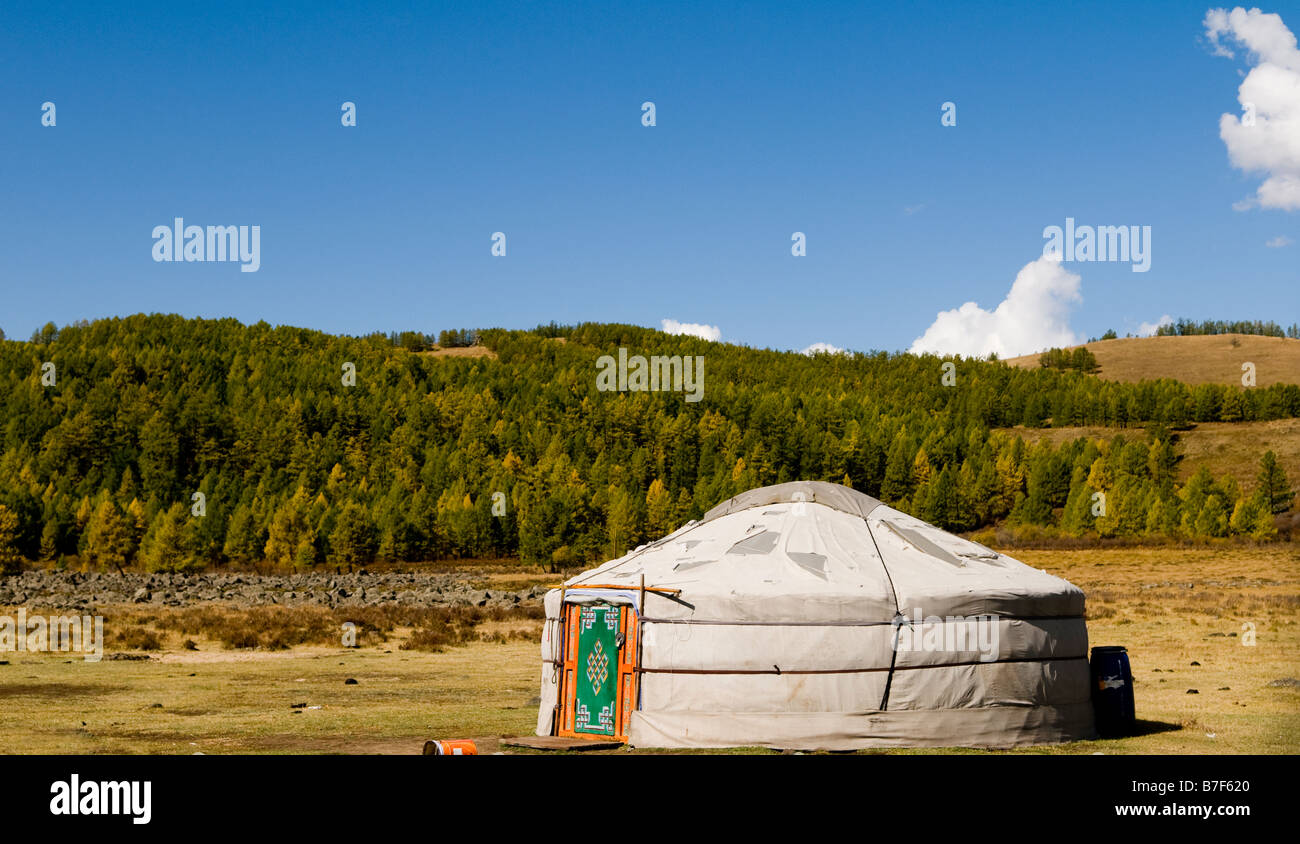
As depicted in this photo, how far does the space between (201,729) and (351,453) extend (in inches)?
3685

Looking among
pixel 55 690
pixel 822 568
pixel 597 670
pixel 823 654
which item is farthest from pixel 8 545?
pixel 823 654

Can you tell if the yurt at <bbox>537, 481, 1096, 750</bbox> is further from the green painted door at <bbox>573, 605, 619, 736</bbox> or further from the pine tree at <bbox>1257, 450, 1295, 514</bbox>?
the pine tree at <bbox>1257, 450, 1295, 514</bbox>

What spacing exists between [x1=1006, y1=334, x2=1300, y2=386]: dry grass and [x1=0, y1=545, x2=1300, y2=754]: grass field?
123m

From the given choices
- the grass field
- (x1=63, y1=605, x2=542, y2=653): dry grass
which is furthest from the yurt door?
(x1=63, y1=605, x2=542, y2=653): dry grass

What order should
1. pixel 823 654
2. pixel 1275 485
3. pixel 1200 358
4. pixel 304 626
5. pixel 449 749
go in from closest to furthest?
pixel 449 749
pixel 823 654
pixel 304 626
pixel 1275 485
pixel 1200 358

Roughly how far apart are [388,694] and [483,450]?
280 feet

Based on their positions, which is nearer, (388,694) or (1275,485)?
(388,694)

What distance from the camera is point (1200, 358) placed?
159250 mm

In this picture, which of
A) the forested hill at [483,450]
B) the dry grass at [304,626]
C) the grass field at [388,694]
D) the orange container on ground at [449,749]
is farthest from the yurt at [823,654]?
the forested hill at [483,450]

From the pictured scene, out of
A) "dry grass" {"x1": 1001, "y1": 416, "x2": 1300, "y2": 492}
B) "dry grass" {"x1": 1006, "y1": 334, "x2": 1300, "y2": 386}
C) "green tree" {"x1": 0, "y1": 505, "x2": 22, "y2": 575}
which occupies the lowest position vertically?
"green tree" {"x1": 0, "y1": 505, "x2": 22, "y2": 575}

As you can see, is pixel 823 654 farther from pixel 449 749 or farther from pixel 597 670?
pixel 449 749

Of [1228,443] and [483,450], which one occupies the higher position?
[1228,443]

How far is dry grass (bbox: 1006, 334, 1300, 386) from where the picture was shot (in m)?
144
